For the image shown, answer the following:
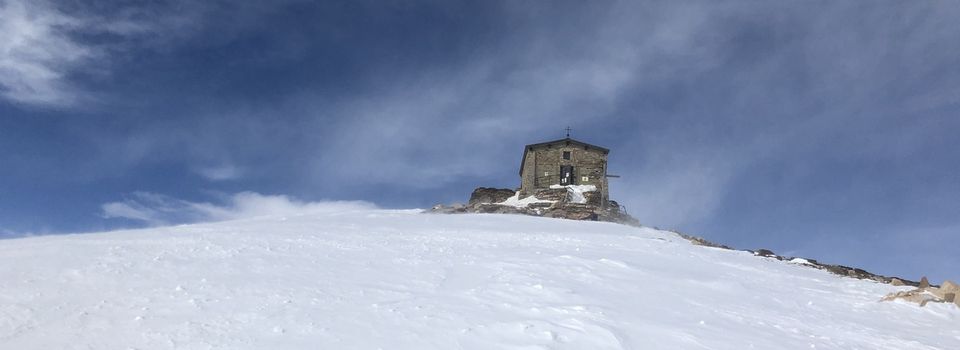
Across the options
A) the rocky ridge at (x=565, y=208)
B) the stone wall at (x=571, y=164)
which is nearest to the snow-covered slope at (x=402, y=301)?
the rocky ridge at (x=565, y=208)

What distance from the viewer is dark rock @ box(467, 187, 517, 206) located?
132ft

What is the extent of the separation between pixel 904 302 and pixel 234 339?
11.3m

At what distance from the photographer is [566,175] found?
4016 centimetres

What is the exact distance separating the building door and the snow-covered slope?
89.1 ft

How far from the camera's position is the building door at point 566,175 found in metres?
40.1

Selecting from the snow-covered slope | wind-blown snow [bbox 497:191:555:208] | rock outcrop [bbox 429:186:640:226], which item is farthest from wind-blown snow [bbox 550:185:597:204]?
the snow-covered slope

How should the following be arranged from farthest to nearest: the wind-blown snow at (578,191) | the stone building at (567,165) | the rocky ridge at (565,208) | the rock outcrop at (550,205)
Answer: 1. the stone building at (567,165)
2. the wind-blown snow at (578,191)
3. the rock outcrop at (550,205)
4. the rocky ridge at (565,208)

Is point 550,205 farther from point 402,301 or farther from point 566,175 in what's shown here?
point 402,301

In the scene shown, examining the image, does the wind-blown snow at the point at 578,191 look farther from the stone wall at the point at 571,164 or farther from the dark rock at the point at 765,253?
the dark rock at the point at 765,253

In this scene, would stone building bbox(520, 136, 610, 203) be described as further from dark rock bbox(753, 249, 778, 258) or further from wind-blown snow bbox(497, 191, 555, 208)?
dark rock bbox(753, 249, 778, 258)

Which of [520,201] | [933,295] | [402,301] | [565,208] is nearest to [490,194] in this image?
[520,201]

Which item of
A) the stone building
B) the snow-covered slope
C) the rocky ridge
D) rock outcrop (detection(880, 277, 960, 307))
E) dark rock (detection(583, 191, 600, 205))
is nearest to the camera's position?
the snow-covered slope

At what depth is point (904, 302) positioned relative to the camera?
10.6m

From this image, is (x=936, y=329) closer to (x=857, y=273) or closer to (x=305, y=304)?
(x=305, y=304)
